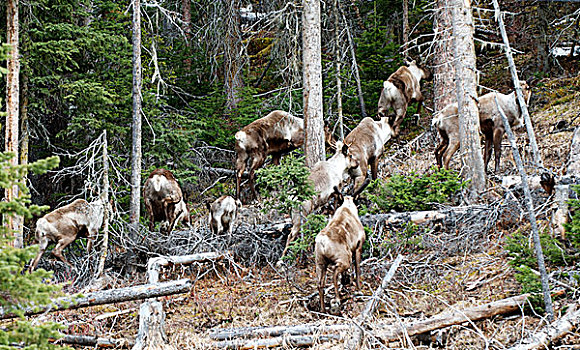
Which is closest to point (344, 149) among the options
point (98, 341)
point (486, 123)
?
point (486, 123)

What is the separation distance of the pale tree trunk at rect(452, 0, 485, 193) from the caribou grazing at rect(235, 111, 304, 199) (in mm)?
3506

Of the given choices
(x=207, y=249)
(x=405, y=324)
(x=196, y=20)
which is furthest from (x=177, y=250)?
(x=196, y=20)

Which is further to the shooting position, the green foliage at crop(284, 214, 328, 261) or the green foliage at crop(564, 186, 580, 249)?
the green foliage at crop(284, 214, 328, 261)

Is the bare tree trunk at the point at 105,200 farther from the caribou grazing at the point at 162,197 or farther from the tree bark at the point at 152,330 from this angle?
the tree bark at the point at 152,330

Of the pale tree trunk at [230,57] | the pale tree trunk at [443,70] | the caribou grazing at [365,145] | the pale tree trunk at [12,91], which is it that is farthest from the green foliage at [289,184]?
the pale tree trunk at [230,57]

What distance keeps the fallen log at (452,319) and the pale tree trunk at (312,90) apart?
188 inches

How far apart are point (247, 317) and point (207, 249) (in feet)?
8.84

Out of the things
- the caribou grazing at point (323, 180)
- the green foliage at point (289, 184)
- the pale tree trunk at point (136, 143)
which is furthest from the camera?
the pale tree trunk at point (136, 143)

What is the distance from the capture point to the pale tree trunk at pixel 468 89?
32.2 feet

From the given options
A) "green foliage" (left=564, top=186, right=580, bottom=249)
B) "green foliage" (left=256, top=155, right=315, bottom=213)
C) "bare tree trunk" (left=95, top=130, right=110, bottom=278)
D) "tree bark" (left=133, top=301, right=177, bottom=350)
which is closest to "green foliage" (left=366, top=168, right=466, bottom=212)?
"green foliage" (left=256, top=155, right=315, bottom=213)

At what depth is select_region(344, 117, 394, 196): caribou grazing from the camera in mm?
10242

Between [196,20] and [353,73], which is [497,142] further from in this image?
[196,20]

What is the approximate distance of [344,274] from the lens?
25.8 feet

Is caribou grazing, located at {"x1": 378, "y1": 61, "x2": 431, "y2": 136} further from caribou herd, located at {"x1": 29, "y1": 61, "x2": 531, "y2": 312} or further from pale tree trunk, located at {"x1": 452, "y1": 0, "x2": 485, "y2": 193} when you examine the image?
pale tree trunk, located at {"x1": 452, "y1": 0, "x2": 485, "y2": 193}
